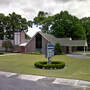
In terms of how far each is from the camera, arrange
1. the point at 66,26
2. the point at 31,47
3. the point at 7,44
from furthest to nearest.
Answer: the point at 66,26 → the point at 7,44 → the point at 31,47

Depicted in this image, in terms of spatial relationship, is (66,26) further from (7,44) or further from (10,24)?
(10,24)

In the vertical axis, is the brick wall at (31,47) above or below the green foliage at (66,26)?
below

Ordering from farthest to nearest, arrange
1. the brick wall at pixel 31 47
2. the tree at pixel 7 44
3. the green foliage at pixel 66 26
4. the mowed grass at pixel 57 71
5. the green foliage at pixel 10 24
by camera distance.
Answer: the green foliage at pixel 10 24 < the green foliage at pixel 66 26 < the tree at pixel 7 44 < the brick wall at pixel 31 47 < the mowed grass at pixel 57 71

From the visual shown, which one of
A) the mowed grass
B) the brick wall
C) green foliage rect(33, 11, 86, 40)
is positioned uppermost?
green foliage rect(33, 11, 86, 40)

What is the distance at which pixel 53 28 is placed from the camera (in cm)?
4894

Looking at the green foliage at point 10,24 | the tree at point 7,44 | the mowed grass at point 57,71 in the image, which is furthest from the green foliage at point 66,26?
the mowed grass at point 57,71

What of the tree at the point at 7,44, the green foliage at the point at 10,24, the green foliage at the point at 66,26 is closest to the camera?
the tree at the point at 7,44

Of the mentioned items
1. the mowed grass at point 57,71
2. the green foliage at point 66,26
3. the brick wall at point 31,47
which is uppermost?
the green foliage at point 66,26

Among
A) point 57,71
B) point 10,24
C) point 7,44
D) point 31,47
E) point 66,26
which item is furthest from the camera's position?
point 10,24

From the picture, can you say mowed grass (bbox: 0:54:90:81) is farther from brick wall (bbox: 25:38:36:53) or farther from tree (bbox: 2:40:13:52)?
tree (bbox: 2:40:13:52)

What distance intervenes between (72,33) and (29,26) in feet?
75.2

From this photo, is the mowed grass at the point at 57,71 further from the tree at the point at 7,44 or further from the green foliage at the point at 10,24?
the green foliage at the point at 10,24

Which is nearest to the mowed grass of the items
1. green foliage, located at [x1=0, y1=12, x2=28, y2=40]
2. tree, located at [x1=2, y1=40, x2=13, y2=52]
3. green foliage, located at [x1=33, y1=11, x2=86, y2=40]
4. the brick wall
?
the brick wall

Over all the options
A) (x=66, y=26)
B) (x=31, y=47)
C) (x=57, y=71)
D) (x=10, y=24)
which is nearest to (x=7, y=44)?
(x=31, y=47)
